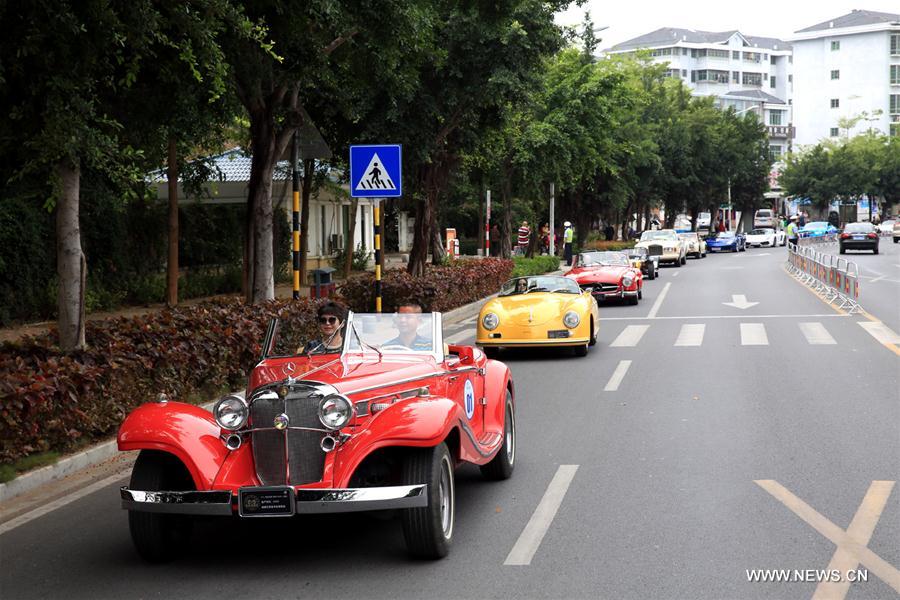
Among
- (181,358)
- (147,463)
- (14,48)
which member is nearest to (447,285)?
(181,358)

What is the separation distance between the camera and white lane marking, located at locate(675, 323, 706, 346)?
1797 centimetres

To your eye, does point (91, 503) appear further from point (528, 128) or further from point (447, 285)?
point (528, 128)

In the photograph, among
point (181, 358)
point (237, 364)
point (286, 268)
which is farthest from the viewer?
point (286, 268)

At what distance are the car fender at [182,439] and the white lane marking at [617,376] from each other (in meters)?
7.24

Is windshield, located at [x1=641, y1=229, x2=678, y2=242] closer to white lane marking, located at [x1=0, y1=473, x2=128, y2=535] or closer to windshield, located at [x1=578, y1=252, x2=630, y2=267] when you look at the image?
windshield, located at [x1=578, y1=252, x2=630, y2=267]

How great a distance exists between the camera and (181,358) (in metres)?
11.2

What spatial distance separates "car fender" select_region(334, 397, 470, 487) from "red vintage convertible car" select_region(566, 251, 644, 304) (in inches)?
745

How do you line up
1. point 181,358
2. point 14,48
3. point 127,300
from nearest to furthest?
1. point 14,48
2. point 181,358
3. point 127,300

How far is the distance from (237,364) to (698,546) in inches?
295

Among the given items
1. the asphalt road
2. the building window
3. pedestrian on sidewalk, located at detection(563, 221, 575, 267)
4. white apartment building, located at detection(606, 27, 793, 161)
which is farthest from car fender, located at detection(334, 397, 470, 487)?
the building window

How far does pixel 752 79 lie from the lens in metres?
158

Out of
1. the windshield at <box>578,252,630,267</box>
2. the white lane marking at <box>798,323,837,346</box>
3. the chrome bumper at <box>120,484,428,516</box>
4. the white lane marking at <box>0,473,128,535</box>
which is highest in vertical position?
the windshield at <box>578,252,630,267</box>

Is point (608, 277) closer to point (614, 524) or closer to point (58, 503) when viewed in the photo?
point (58, 503)

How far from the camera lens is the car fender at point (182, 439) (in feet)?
20.4
